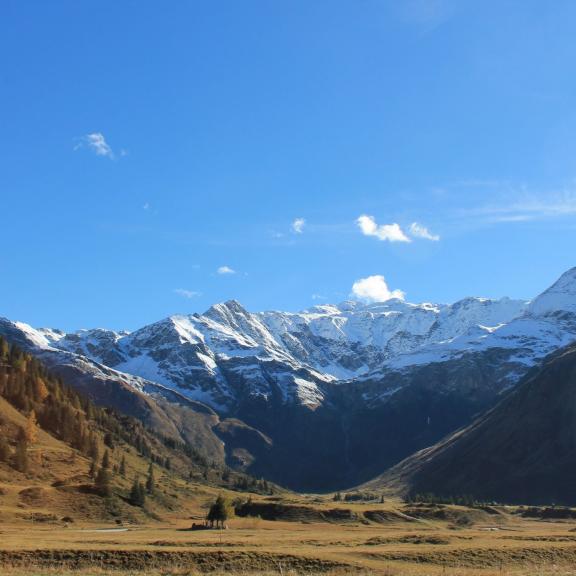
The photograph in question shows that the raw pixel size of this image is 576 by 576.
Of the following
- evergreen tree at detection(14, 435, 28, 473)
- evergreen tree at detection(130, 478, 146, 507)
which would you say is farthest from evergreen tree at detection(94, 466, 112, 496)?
evergreen tree at detection(14, 435, 28, 473)

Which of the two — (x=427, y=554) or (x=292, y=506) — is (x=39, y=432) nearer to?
(x=292, y=506)

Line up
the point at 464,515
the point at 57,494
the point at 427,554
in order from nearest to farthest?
the point at 427,554
the point at 57,494
the point at 464,515

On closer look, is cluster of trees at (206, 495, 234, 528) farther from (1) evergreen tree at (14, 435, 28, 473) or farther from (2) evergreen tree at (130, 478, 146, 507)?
(1) evergreen tree at (14, 435, 28, 473)

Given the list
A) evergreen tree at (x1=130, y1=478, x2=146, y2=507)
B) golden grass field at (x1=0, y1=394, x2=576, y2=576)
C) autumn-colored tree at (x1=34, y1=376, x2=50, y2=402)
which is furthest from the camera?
autumn-colored tree at (x1=34, y1=376, x2=50, y2=402)

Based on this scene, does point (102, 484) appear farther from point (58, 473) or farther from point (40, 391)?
point (40, 391)

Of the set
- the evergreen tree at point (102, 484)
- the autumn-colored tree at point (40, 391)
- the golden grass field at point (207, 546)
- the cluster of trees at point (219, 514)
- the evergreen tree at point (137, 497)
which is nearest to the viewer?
the golden grass field at point (207, 546)

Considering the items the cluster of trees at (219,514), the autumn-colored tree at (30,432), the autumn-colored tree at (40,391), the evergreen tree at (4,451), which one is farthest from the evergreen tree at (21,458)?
the autumn-colored tree at (40,391)

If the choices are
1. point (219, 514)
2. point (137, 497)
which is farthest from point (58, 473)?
point (219, 514)

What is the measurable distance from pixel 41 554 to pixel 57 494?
199ft

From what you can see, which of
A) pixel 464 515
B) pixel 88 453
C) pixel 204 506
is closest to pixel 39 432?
pixel 88 453

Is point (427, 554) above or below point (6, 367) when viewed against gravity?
below

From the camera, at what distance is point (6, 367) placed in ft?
642

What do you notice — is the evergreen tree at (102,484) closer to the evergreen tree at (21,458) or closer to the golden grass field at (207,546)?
the golden grass field at (207,546)

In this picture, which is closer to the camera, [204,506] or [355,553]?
[355,553]
